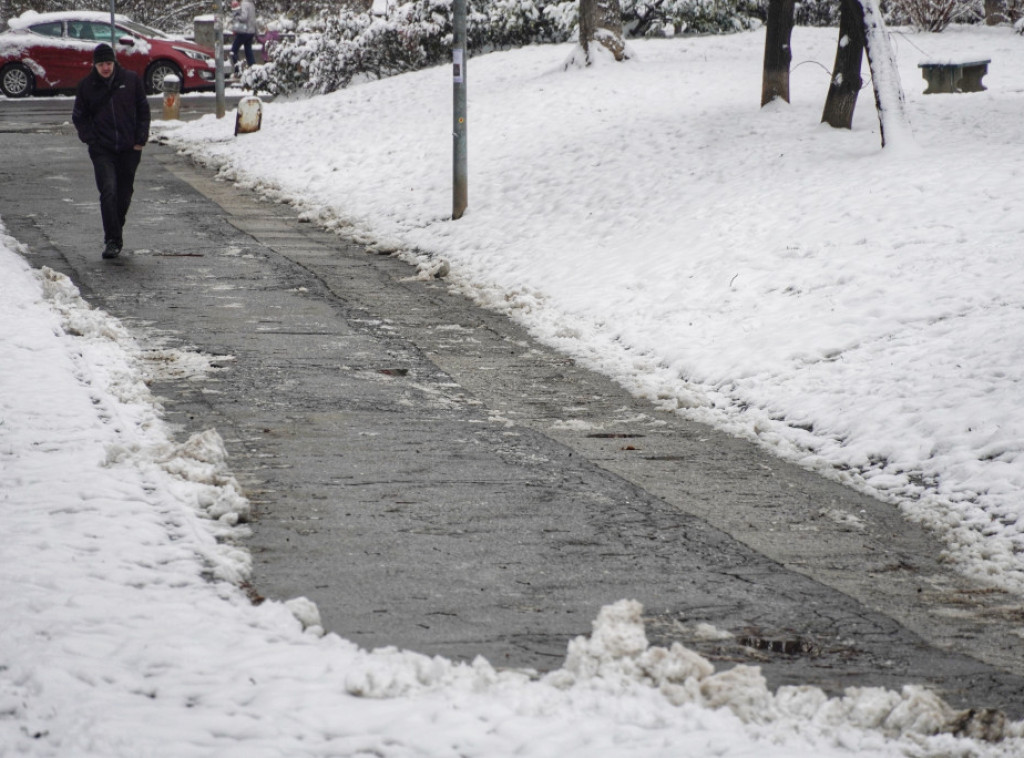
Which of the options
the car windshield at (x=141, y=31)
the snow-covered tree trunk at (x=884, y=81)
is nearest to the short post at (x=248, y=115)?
the car windshield at (x=141, y=31)

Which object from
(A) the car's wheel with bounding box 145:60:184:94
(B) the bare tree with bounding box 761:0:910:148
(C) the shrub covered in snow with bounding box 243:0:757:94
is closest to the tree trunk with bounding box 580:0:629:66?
(C) the shrub covered in snow with bounding box 243:0:757:94

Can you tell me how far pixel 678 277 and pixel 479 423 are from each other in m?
3.61

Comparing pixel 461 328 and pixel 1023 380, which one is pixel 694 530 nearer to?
pixel 1023 380

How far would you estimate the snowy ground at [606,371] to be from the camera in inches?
144

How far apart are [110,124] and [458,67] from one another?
354 cm

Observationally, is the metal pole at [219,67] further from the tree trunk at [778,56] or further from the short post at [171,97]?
the tree trunk at [778,56]

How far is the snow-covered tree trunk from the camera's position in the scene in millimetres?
12102

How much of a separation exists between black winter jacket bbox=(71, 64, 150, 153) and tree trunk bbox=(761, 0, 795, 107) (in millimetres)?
7406

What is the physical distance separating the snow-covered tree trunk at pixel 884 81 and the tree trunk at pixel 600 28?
25.1 ft

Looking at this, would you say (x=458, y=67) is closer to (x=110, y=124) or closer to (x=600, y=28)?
(x=110, y=124)

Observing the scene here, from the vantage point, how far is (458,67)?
42.3ft

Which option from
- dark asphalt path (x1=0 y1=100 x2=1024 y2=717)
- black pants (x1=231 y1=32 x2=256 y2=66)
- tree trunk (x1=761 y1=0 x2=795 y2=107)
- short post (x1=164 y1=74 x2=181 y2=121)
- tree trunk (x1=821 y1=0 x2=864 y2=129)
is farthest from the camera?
black pants (x1=231 y1=32 x2=256 y2=66)

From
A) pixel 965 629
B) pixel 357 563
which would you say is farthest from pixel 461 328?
pixel 965 629

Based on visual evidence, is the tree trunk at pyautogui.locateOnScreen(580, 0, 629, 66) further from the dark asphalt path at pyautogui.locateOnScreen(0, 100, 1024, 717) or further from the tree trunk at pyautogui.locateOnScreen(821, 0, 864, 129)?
the dark asphalt path at pyautogui.locateOnScreen(0, 100, 1024, 717)
